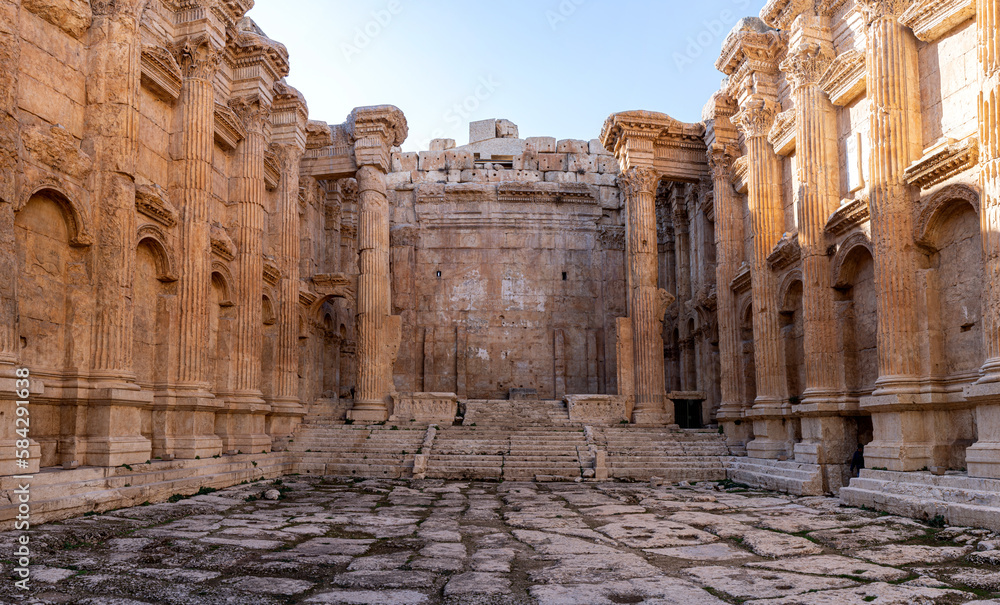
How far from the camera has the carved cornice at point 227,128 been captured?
1591 cm

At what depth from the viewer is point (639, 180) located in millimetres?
21234

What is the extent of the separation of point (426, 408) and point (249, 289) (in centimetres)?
595

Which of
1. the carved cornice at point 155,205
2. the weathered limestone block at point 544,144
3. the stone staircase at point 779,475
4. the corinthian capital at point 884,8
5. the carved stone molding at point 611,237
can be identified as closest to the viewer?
the corinthian capital at point 884,8

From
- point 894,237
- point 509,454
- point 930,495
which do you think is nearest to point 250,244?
point 509,454

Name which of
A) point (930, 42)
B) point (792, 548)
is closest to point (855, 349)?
point (930, 42)

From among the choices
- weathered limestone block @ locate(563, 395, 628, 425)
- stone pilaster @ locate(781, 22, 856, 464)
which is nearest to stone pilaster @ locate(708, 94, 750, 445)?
weathered limestone block @ locate(563, 395, 628, 425)

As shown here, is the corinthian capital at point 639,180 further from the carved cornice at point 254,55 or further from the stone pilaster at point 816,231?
the carved cornice at point 254,55

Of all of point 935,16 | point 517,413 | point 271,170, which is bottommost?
point 517,413

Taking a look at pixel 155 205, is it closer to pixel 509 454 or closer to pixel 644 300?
pixel 509 454

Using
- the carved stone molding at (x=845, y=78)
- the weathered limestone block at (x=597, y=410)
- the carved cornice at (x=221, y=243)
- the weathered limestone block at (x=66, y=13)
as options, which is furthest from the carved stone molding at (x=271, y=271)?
the carved stone molding at (x=845, y=78)

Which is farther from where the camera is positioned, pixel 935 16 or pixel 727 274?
pixel 727 274

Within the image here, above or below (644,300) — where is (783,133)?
above

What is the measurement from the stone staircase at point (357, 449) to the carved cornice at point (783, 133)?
10.1m

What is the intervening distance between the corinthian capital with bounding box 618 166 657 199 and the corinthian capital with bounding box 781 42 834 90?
6974mm
